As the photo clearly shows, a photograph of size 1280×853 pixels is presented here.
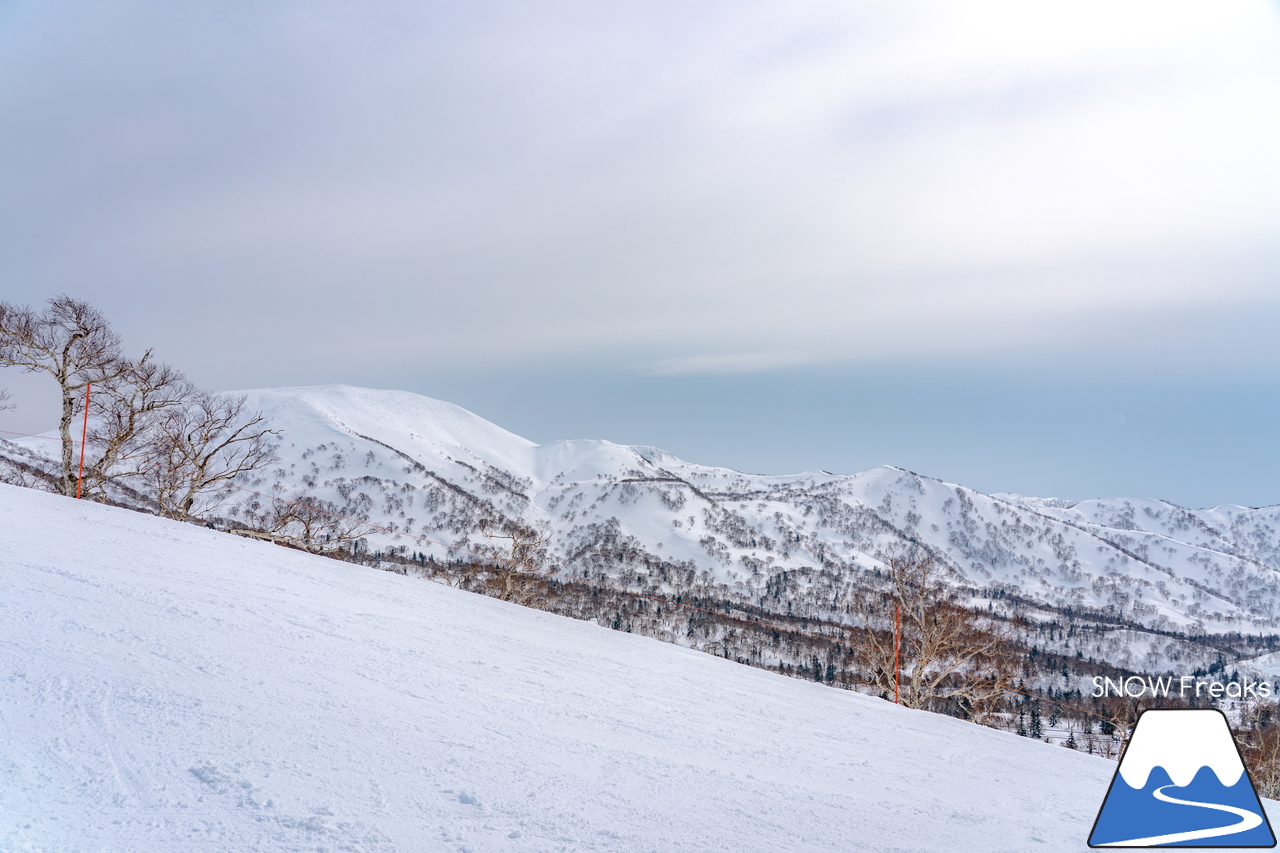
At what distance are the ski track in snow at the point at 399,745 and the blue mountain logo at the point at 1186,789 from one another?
1.28 metres

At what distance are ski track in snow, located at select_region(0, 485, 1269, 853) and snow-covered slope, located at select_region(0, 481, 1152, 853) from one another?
1.0 inches

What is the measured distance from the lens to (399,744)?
542 centimetres

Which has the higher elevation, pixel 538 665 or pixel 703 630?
pixel 538 665

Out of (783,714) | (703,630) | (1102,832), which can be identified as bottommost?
(703,630)

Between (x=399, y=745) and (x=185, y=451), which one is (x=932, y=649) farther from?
(x=185, y=451)

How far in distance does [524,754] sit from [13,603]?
20.0 ft

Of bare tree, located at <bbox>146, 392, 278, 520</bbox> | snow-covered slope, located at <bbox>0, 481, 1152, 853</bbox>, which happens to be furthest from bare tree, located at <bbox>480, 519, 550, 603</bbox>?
snow-covered slope, located at <bbox>0, 481, 1152, 853</bbox>

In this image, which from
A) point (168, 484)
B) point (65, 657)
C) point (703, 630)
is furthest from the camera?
point (703, 630)

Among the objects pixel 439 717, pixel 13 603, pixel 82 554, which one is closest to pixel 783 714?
pixel 439 717

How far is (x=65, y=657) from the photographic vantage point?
596cm

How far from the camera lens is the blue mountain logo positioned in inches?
174

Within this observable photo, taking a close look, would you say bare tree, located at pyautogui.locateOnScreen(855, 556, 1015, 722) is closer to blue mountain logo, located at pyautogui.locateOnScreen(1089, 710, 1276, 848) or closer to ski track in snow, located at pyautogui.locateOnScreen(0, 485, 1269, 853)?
ski track in snow, located at pyautogui.locateOnScreen(0, 485, 1269, 853)

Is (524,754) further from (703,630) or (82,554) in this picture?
(703,630)

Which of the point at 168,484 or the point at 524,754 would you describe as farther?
the point at 168,484
